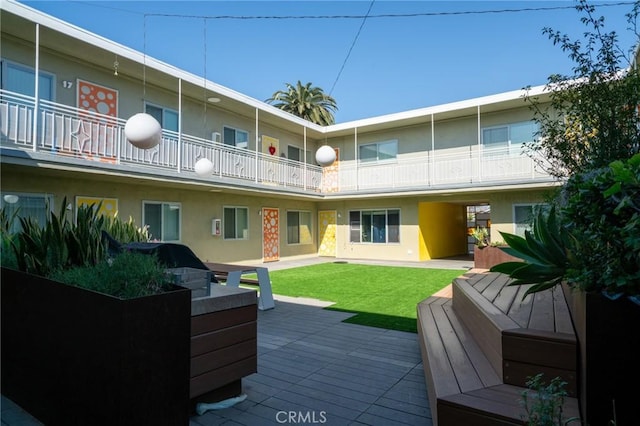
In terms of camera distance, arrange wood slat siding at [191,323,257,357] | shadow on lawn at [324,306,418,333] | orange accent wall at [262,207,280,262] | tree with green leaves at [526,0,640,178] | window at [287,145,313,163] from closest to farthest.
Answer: wood slat siding at [191,323,257,357] < tree with green leaves at [526,0,640,178] < shadow on lawn at [324,306,418,333] < orange accent wall at [262,207,280,262] < window at [287,145,313,163]

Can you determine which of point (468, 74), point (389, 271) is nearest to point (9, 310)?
point (389, 271)

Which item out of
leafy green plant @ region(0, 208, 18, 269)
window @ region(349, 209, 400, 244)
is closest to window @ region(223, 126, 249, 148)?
window @ region(349, 209, 400, 244)

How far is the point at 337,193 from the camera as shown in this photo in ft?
54.7

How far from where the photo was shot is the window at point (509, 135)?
1417 centimetres

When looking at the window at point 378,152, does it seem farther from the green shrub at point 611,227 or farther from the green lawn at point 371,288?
the green shrub at point 611,227

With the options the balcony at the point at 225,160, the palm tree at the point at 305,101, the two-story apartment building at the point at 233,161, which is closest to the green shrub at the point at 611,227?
the two-story apartment building at the point at 233,161

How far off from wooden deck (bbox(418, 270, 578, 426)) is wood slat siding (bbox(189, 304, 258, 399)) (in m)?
1.52

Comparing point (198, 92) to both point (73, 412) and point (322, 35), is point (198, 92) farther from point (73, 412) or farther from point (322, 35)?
point (73, 412)

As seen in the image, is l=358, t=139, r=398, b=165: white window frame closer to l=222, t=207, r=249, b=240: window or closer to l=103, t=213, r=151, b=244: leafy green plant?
l=222, t=207, r=249, b=240: window

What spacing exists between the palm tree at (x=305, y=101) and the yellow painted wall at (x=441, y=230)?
14856 mm

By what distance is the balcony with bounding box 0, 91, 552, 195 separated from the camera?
8078 millimetres

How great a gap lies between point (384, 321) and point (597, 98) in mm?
4087

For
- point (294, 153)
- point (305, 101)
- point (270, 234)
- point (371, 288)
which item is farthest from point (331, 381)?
point (305, 101)

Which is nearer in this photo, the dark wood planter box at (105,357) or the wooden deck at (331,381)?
the dark wood planter box at (105,357)
